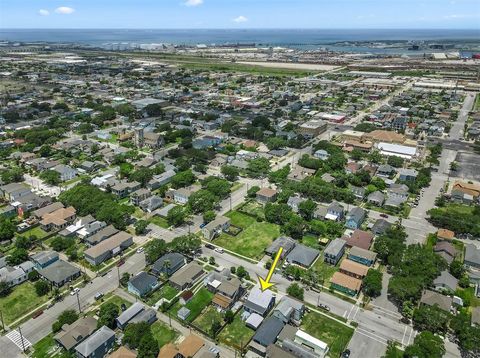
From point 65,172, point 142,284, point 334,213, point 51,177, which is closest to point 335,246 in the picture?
point 334,213

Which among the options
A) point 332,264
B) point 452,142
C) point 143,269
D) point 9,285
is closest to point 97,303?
point 143,269

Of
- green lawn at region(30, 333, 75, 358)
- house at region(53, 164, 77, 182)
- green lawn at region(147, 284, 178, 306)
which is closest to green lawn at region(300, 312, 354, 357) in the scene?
green lawn at region(147, 284, 178, 306)

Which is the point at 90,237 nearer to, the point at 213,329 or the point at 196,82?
the point at 213,329

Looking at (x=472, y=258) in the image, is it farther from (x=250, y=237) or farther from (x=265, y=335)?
(x=265, y=335)

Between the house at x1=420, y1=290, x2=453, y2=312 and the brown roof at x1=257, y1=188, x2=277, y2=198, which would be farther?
the brown roof at x1=257, y1=188, x2=277, y2=198

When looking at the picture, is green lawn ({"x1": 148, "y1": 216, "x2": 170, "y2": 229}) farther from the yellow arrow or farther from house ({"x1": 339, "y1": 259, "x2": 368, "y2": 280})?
house ({"x1": 339, "y1": 259, "x2": 368, "y2": 280})

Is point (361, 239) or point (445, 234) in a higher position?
point (361, 239)
